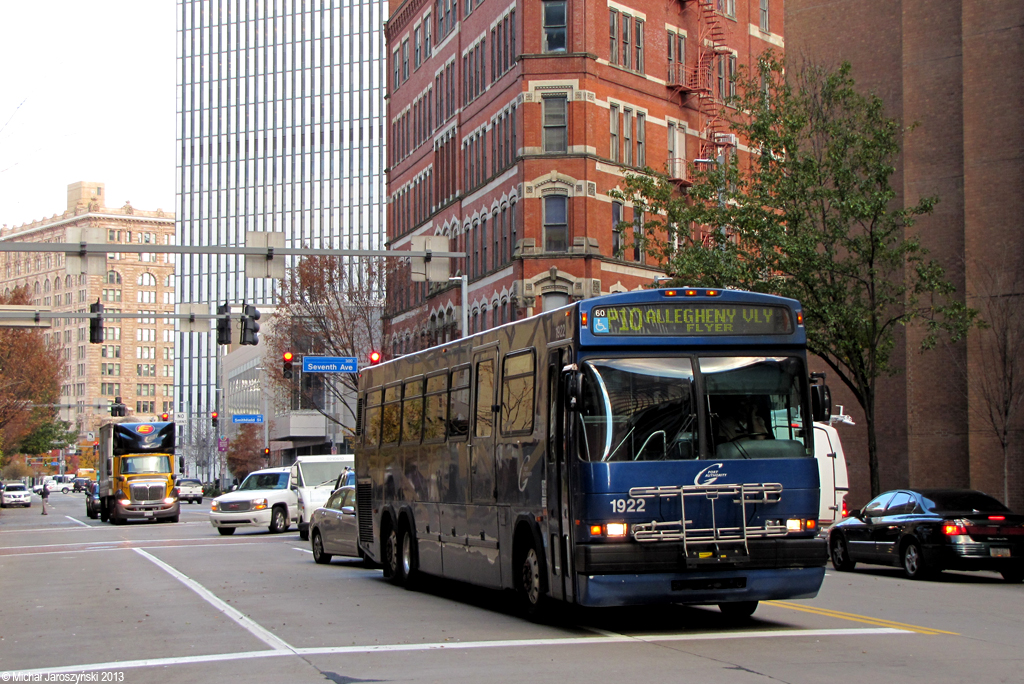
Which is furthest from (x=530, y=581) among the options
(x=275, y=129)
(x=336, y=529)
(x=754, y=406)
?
(x=275, y=129)

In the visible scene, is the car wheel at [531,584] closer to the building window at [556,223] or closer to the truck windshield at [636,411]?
the truck windshield at [636,411]

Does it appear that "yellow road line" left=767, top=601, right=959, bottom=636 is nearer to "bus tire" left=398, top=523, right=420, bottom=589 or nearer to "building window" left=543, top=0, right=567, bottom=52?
"bus tire" left=398, top=523, right=420, bottom=589

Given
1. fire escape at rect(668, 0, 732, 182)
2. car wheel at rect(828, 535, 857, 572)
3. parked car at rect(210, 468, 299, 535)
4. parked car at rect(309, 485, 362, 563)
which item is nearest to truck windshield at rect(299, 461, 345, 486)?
parked car at rect(210, 468, 299, 535)

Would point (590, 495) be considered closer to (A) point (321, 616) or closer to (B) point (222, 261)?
(A) point (321, 616)

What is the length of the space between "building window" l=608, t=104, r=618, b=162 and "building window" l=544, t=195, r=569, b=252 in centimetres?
282

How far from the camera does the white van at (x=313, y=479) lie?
114 ft

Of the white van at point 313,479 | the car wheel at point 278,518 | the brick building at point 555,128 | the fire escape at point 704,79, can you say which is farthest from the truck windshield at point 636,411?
the fire escape at point 704,79

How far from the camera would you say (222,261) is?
15175cm

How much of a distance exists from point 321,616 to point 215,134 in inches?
5449

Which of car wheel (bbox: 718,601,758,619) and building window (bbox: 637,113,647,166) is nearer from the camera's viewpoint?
car wheel (bbox: 718,601,758,619)

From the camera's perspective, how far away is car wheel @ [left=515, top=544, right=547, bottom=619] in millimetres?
13653

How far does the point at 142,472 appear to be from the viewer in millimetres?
47625

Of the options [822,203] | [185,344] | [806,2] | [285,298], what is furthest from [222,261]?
[822,203]

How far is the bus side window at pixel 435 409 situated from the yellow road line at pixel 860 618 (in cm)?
492
